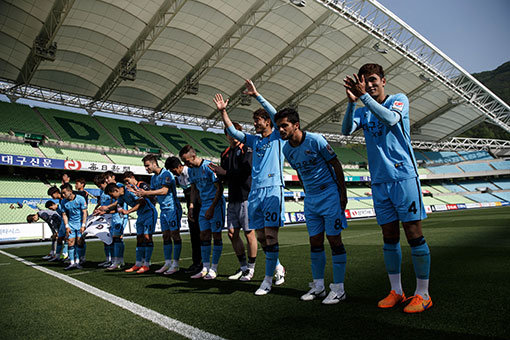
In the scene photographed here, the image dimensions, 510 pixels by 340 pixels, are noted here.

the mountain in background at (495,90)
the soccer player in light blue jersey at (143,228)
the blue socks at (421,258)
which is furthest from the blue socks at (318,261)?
the mountain in background at (495,90)

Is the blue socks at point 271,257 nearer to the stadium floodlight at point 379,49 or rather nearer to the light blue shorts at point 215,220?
the light blue shorts at point 215,220

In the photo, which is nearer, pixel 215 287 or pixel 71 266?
pixel 215 287

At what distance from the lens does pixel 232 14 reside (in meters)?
18.8

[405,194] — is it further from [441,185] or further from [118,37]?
[441,185]

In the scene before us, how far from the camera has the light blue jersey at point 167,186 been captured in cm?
557

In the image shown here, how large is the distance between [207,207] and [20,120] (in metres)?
25.3

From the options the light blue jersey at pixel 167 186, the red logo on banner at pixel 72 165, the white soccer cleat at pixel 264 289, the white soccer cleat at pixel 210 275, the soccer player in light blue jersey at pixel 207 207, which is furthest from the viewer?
the red logo on banner at pixel 72 165

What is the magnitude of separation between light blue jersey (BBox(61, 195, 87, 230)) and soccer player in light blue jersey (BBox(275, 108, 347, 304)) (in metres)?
5.96

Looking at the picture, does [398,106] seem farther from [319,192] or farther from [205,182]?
[205,182]

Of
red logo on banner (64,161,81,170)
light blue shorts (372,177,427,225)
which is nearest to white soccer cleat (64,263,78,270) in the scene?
light blue shorts (372,177,427,225)

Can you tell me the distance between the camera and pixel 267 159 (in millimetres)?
4039

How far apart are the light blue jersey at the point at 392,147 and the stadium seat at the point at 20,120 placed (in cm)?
2666

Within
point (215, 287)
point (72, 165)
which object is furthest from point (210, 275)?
point (72, 165)

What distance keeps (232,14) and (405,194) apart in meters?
18.8
